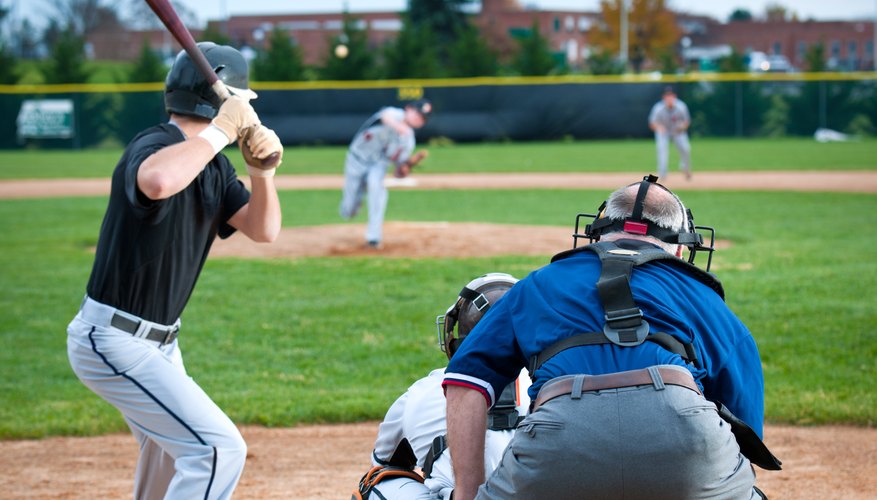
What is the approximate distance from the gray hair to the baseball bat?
1.47m

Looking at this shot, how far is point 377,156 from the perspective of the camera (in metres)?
13.1

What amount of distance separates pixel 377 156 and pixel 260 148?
9375mm

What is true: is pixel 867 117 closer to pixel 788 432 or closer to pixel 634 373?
pixel 788 432

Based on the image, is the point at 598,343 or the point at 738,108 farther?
the point at 738,108

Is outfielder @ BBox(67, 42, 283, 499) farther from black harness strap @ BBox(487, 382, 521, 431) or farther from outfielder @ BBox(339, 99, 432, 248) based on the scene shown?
outfielder @ BBox(339, 99, 432, 248)

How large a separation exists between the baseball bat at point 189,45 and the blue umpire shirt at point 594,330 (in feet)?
4.76

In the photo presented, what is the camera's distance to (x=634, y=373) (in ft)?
8.16

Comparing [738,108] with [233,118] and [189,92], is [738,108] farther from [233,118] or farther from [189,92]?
[233,118]

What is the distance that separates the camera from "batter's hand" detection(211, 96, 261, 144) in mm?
3559

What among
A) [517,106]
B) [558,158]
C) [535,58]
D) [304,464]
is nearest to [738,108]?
[517,106]

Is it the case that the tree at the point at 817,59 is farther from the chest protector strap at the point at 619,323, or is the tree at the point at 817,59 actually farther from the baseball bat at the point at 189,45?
the chest protector strap at the point at 619,323

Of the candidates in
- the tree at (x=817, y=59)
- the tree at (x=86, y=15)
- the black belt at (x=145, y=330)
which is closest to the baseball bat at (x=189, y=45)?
the black belt at (x=145, y=330)

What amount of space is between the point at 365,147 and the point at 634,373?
10.8m

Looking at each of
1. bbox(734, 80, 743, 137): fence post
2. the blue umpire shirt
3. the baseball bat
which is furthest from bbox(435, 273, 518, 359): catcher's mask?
bbox(734, 80, 743, 137): fence post
